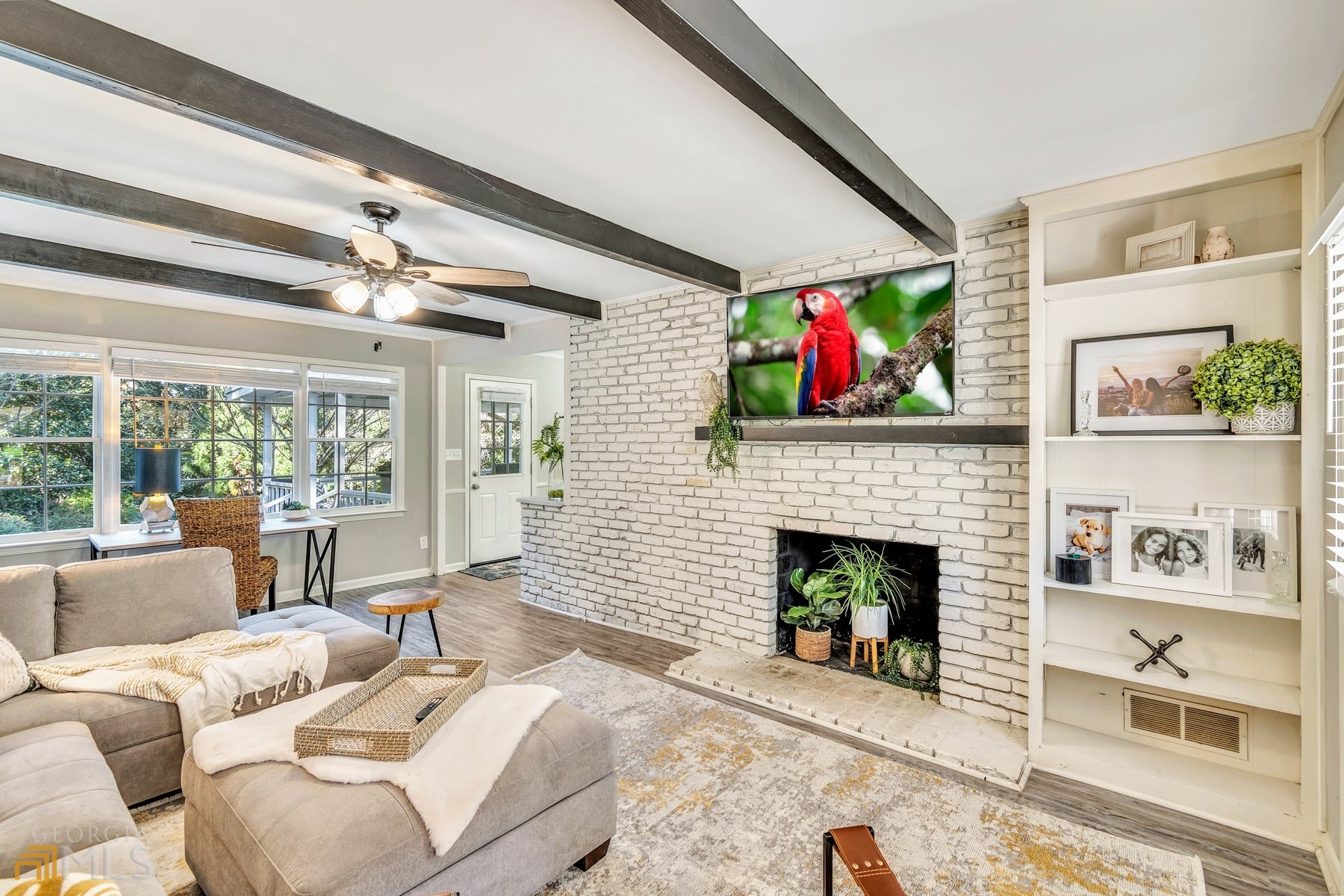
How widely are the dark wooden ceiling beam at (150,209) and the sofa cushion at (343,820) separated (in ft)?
7.01

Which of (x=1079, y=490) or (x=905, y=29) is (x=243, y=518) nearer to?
(x=905, y=29)

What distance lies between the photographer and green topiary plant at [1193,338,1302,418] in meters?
2.08

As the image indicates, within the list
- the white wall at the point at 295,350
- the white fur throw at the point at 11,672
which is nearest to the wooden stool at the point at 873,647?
the white fur throw at the point at 11,672

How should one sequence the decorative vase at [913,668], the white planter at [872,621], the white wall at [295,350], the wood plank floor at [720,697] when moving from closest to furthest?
the wood plank floor at [720,697] → the decorative vase at [913,668] → the white planter at [872,621] → the white wall at [295,350]

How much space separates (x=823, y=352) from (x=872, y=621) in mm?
1474

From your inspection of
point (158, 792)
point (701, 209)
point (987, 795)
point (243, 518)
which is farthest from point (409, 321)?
point (987, 795)

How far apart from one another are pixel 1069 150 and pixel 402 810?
2.91m

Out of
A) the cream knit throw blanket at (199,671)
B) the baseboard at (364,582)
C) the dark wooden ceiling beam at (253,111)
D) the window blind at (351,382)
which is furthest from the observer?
the window blind at (351,382)

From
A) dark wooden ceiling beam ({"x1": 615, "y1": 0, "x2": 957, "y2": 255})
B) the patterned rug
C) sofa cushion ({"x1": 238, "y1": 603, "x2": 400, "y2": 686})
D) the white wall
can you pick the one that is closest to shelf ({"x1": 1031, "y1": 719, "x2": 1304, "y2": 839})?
the patterned rug

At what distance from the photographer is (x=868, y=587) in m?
3.32

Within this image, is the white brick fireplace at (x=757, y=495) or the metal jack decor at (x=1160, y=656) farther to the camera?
the white brick fireplace at (x=757, y=495)

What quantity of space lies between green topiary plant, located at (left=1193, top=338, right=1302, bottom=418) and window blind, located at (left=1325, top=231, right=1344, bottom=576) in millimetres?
127

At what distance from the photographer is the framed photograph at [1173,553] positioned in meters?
2.29

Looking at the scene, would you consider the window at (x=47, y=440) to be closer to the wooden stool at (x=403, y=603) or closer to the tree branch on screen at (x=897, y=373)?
the wooden stool at (x=403, y=603)
